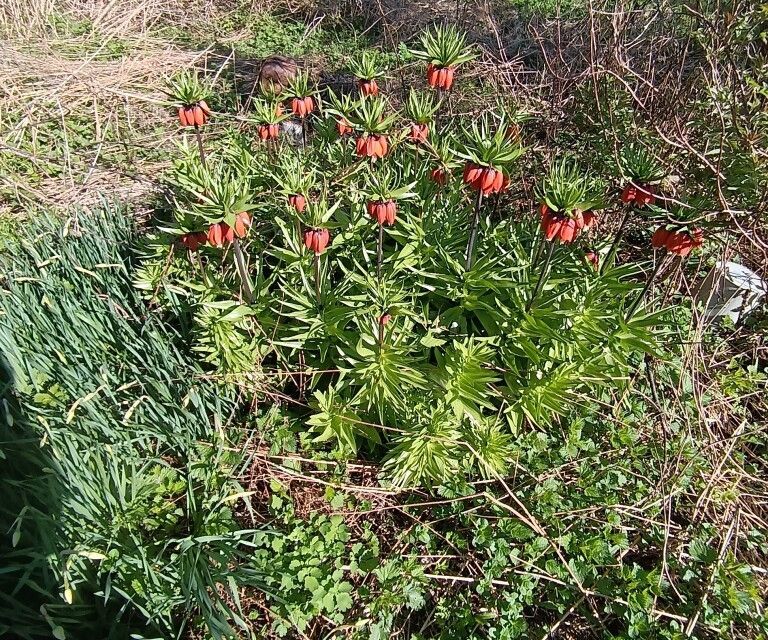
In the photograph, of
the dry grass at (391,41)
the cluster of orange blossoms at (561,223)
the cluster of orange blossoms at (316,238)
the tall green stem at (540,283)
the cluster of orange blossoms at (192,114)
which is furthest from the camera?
the dry grass at (391,41)

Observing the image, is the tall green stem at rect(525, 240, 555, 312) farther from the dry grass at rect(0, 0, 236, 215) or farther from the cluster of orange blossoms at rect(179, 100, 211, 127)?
the dry grass at rect(0, 0, 236, 215)

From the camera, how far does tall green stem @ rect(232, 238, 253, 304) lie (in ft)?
6.73

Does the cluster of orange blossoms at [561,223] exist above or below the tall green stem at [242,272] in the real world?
above

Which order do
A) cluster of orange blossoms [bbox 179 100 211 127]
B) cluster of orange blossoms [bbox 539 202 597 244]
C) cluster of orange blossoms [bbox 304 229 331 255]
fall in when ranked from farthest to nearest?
cluster of orange blossoms [bbox 179 100 211 127] < cluster of orange blossoms [bbox 304 229 331 255] < cluster of orange blossoms [bbox 539 202 597 244]

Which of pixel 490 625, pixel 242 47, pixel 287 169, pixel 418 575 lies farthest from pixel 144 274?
pixel 242 47

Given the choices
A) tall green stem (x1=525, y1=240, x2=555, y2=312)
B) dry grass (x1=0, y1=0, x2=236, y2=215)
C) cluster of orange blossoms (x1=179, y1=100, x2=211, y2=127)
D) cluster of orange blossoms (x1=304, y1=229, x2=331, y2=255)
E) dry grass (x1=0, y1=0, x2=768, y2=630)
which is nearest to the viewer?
cluster of orange blossoms (x1=304, y1=229, x2=331, y2=255)

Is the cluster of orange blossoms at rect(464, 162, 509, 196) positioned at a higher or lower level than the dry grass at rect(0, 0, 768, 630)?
higher

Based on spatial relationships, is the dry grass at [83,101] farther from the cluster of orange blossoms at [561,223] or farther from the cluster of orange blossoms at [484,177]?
the cluster of orange blossoms at [561,223]

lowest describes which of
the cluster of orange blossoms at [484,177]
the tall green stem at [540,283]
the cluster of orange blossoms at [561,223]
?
the tall green stem at [540,283]

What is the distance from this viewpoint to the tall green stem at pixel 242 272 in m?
2.05

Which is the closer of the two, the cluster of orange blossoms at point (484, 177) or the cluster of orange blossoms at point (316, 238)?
the cluster of orange blossoms at point (484, 177)

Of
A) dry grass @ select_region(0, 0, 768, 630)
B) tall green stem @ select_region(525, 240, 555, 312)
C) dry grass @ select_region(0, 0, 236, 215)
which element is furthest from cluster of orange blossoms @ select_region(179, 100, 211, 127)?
tall green stem @ select_region(525, 240, 555, 312)

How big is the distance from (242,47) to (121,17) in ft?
4.91

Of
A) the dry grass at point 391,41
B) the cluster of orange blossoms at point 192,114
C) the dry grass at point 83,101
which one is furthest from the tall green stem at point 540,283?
the dry grass at point 83,101
